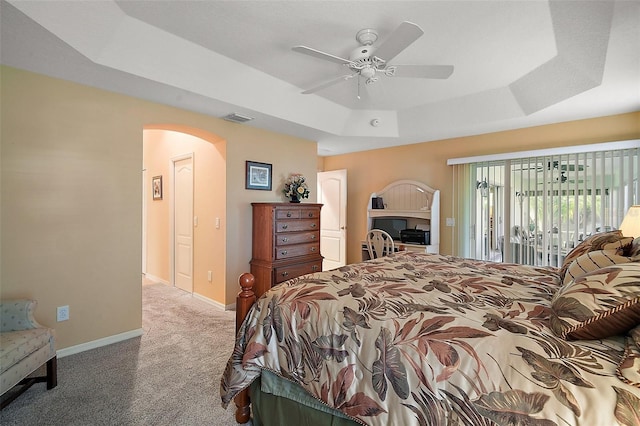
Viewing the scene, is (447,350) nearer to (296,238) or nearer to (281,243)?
(281,243)

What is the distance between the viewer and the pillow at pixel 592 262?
56.1 inches

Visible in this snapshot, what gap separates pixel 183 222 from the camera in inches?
177

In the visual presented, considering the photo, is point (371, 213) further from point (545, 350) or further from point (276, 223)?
point (545, 350)

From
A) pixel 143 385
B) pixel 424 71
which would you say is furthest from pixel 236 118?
pixel 143 385

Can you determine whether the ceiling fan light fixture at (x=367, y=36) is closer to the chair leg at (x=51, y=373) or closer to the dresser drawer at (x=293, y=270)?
the dresser drawer at (x=293, y=270)

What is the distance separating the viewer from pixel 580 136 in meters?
3.61

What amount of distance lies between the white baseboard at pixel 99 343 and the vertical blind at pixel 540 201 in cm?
430

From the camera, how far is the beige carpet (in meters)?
1.78

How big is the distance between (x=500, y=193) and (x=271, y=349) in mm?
3971

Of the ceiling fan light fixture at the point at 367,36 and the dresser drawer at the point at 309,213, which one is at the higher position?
the ceiling fan light fixture at the point at 367,36

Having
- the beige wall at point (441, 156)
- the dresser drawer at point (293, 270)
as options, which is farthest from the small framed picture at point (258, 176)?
the beige wall at point (441, 156)

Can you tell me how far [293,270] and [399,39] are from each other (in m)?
2.87

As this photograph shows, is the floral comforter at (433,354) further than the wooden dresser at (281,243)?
No

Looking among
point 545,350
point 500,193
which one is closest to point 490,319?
point 545,350
